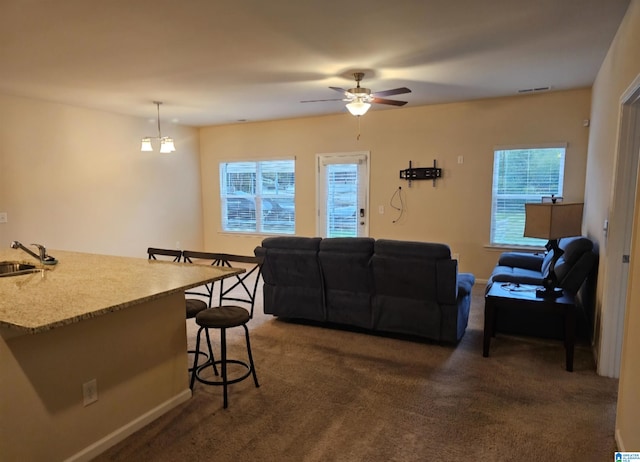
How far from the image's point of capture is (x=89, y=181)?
5820 mm

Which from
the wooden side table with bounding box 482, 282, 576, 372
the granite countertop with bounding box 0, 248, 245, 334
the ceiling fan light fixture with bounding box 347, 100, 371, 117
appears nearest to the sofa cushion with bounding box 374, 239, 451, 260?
the wooden side table with bounding box 482, 282, 576, 372

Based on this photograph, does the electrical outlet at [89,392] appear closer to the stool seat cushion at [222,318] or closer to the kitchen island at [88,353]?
the kitchen island at [88,353]

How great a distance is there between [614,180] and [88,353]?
3.46 m

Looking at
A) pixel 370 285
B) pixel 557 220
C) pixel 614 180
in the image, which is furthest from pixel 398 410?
pixel 614 180

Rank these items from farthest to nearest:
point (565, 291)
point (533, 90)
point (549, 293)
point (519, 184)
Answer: point (519, 184)
point (533, 90)
point (565, 291)
point (549, 293)

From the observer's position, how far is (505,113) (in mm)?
5438

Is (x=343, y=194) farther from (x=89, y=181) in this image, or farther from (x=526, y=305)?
(x=526, y=305)

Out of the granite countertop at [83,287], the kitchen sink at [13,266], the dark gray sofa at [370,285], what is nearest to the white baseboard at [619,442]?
the dark gray sofa at [370,285]

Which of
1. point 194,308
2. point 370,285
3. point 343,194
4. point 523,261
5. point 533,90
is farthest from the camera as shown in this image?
point 343,194

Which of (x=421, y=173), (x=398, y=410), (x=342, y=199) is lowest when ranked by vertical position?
(x=398, y=410)

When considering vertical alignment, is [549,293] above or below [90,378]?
above

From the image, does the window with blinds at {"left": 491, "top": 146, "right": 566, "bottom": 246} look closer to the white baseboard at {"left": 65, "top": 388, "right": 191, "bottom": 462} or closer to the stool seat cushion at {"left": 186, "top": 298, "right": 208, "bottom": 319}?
the stool seat cushion at {"left": 186, "top": 298, "right": 208, "bottom": 319}

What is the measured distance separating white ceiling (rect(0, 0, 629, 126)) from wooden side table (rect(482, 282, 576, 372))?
2.09 meters

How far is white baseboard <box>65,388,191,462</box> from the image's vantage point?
2072 millimetres
